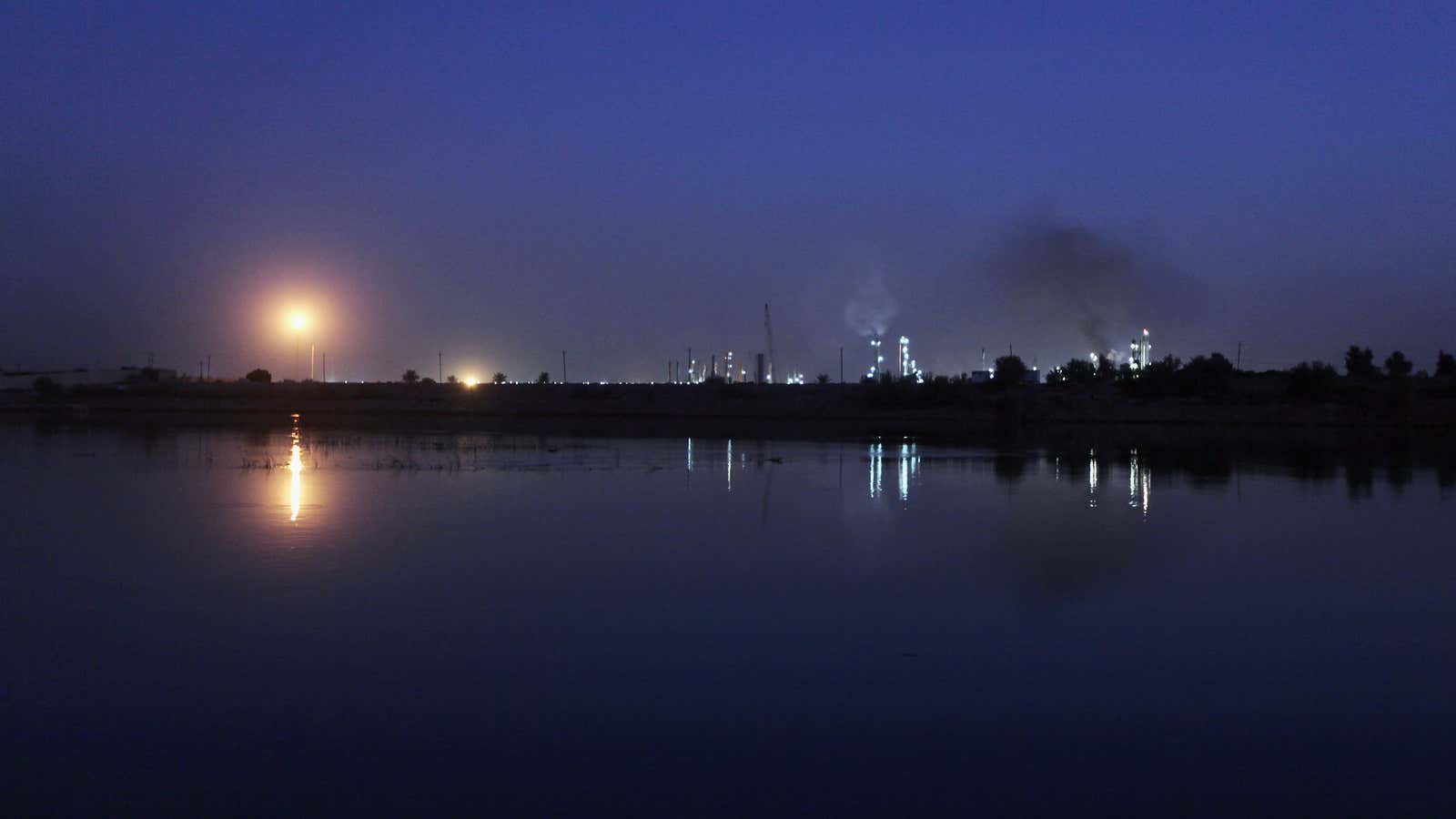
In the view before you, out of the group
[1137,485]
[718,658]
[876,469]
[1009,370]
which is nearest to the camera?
[718,658]

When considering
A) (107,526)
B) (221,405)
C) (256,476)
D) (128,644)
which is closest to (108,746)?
(128,644)

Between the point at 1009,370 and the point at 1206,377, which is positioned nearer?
the point at 1206,377

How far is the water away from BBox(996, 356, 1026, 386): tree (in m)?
83.1

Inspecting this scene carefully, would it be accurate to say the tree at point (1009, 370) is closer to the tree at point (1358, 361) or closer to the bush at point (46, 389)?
the tree at point (1358, 361)

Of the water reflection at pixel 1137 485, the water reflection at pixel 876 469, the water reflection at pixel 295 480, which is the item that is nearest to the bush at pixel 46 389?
the water reflection at pixel 295 480

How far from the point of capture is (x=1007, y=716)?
858cm

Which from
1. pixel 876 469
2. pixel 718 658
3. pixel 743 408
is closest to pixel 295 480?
pixel 876 469

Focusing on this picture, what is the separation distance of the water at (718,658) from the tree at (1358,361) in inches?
3676

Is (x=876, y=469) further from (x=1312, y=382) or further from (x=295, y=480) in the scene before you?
(x=1312, y=382)

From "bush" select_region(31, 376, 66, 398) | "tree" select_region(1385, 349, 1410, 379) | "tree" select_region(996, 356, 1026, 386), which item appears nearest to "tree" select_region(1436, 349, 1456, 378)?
"tree" select_region(1385, 349, 1410, 379)

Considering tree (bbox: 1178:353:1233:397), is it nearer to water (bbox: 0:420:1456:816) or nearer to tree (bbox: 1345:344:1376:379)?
tree (bbox: 1345:344:1376:379)

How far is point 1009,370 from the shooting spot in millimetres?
106625

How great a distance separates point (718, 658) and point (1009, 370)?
9981 cm

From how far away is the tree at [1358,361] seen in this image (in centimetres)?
10469
